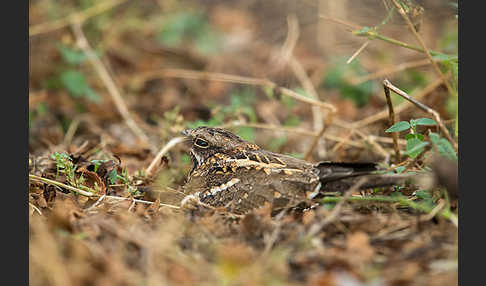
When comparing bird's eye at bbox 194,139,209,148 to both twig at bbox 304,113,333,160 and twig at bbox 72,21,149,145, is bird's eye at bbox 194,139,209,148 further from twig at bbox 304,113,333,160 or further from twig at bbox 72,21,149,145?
twig at bbox 72,21,149,145

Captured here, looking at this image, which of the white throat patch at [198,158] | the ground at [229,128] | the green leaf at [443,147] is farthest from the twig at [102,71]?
the green leaf at [443,147]

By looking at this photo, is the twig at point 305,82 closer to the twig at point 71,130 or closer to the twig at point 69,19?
the twig at point 69,19

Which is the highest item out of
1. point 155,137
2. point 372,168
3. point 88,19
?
point 88,19

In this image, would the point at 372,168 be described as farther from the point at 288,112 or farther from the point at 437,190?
the point at 288,112

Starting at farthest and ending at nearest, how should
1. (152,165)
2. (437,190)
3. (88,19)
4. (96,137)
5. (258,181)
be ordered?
(88,19), (96,137), (152,165), (258,181), (437,190)

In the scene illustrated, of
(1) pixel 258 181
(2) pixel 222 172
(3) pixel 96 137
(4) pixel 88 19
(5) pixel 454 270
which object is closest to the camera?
(5) pixel 454 270

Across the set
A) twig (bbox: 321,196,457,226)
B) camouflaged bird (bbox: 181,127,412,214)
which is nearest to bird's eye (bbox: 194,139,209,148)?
camouflaged bird (bbox: 181,127,412,214)

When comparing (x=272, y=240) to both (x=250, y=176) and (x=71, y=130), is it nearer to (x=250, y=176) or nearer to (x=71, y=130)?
(x=250, y=176)

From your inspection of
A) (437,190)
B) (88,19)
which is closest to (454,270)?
(437,190)
